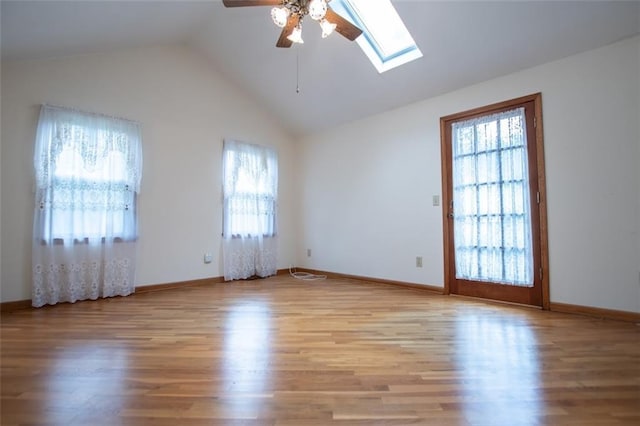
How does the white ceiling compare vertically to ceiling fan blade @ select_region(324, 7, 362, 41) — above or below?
above

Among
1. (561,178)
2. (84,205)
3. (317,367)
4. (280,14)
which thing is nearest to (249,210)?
(84,205)

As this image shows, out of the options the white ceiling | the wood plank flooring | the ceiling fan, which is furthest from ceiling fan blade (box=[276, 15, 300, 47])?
the wood plank flooring

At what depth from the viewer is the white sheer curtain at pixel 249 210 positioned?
13.9 feet

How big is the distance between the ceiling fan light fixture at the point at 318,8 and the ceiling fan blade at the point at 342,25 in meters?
0.10

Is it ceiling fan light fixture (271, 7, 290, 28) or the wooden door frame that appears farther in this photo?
the wooden door frame

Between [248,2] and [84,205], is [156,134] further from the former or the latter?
[248,2]

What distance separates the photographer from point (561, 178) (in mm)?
2674

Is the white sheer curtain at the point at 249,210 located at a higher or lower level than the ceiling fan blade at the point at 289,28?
lower

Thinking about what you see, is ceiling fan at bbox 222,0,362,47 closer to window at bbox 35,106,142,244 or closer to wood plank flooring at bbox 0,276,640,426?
window at bbox 35,106,142,244

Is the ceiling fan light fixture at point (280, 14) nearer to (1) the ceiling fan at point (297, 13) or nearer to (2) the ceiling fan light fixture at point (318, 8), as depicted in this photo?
(1) the ceiling fan at point (297, 13)

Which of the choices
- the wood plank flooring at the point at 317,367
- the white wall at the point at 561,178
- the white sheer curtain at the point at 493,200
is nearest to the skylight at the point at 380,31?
the white wall at the point at 561,178

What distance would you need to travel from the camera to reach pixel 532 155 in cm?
284

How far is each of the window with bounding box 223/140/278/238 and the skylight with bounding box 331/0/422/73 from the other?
214cm

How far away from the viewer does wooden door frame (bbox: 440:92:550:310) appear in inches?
108
